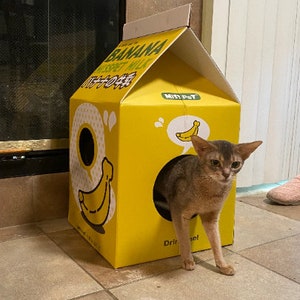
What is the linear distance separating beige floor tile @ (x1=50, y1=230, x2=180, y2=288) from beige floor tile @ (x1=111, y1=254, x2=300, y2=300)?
0.09ft

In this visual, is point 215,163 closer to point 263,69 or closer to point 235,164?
point 235,164

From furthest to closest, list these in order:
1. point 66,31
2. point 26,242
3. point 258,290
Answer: point 66,31 < point 26,242 < point 258,290

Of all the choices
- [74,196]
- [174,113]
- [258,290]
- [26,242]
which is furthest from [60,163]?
[258,290]

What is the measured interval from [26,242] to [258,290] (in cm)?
67

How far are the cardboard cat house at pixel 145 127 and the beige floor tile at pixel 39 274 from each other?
0.10 metres

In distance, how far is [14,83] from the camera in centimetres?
126

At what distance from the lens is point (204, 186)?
3.21ft

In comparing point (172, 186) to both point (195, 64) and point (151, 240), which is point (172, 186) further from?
point (195, 64)

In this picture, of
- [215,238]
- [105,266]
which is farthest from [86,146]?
[215,238]

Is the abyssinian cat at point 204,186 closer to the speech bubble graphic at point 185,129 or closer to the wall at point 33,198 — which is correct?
the speech bubble graphic at point 185,129

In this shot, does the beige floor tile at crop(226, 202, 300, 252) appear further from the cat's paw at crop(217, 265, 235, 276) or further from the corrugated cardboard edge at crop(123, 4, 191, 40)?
the corrugated cardboard edge at crop(123, 4, 191, 40)

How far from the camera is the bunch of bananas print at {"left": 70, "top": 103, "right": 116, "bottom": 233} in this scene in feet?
3.43

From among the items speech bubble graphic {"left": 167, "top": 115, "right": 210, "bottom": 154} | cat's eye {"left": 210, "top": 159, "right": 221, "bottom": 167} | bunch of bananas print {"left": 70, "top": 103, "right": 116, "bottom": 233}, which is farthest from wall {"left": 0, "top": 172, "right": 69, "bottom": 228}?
cat's eye {"left": 210, "top": 159, "right": 221, "bottom": 167}

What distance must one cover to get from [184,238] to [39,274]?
14.7 inches
